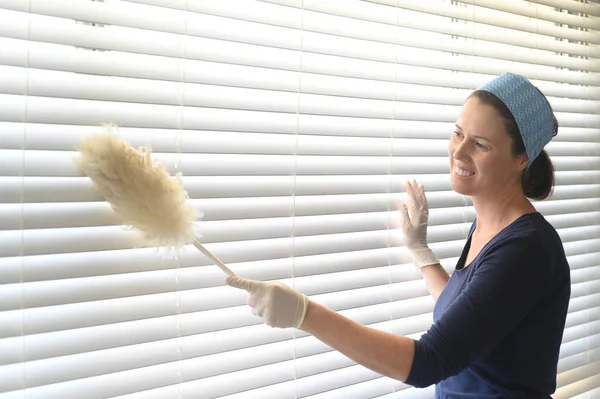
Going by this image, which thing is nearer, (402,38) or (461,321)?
(461,321)

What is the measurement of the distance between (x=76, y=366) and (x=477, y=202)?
0.99 m

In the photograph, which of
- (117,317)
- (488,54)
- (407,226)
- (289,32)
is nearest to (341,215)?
(407,226)

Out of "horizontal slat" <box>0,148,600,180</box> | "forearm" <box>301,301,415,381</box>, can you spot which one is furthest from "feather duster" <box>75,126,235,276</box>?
"forearm" <box>301,301,415,381</box>

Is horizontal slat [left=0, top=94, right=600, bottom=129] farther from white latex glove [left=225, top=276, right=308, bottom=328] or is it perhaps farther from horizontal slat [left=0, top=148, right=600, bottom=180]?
white latex glove [left=225, top=276, right=308, bottom=328]

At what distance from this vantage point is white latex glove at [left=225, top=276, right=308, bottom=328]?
98 cm

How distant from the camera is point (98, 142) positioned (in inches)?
32.6

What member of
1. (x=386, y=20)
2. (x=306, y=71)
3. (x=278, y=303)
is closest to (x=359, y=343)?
(x=278, y=303)

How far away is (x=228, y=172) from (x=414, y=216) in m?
0.57

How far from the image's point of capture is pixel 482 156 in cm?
120

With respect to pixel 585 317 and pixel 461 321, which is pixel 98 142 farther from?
pixel 585 317

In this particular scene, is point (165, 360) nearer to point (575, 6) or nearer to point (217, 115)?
point (217, 115)

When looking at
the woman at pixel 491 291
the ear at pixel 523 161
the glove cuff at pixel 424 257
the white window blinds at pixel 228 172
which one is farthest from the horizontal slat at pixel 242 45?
the glove cuff at pixel 424 257

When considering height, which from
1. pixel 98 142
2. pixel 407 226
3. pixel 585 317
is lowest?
pixel 585 317

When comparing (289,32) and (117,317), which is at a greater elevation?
(289,32)
